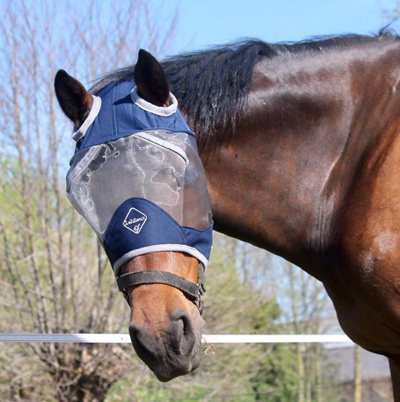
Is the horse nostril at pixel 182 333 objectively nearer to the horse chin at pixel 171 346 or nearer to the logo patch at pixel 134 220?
the horse chin at pixel 171 346

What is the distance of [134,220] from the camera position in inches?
69.4

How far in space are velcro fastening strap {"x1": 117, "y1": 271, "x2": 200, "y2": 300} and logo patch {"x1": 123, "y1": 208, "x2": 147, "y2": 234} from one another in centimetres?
13

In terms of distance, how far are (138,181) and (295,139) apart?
657 millimetres

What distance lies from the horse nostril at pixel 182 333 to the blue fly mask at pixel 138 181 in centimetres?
21

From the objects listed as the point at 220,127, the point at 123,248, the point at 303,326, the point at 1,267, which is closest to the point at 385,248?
the point at 220,127

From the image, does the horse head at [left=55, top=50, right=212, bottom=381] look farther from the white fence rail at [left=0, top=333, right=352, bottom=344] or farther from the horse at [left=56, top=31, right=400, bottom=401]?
the white fence rail at [left=0, top=333, right=352, bottom=344]

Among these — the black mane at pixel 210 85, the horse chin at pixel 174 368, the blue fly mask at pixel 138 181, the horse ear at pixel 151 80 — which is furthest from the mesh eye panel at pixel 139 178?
the horse chin at pixel 174 368

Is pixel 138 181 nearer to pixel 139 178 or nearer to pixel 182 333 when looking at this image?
pixel 139 178

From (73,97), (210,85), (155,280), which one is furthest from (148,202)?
(210,85)

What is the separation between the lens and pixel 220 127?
2117mm

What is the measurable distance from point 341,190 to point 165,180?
664 mm

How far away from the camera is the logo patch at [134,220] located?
5.76 feet

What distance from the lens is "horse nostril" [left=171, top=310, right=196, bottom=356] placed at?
167 centimetres

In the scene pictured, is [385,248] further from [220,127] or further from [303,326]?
[303,326]
